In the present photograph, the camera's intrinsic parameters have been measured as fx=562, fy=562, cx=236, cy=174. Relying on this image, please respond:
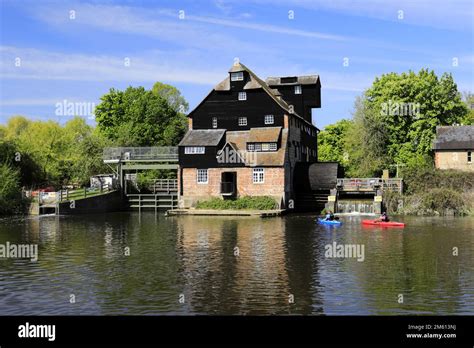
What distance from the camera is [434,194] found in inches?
1991

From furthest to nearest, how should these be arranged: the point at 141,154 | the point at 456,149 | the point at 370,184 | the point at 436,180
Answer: the point at 141,154
the point at 456,149
the point at 370,184
the point at 436,180

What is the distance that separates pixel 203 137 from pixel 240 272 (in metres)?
34.3

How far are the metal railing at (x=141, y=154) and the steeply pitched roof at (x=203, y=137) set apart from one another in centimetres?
358

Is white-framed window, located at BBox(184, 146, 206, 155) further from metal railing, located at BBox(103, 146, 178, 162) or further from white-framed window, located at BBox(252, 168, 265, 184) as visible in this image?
white-framed window, located at BBox(252, 168, 265, 184)

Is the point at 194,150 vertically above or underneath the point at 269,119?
underneath

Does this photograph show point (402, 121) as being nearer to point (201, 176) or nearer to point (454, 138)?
point (454, 138)

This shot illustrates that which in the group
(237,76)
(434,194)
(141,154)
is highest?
(237,76)

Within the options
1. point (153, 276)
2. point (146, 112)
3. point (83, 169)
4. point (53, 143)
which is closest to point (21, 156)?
point (83, 169)

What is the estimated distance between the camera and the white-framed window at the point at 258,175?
54.4 m

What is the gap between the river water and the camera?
18516 millimetres

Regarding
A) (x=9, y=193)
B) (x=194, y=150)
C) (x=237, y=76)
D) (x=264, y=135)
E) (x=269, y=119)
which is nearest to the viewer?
(x=9, y=193)


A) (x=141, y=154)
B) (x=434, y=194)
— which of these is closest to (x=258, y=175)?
(x=141, y=154)

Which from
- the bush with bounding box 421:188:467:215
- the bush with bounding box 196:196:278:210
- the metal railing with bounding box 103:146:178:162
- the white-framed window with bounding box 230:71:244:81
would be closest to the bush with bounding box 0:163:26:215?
the metal railing with bounding box 103:146:178:162

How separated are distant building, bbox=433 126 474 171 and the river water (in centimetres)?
2061
